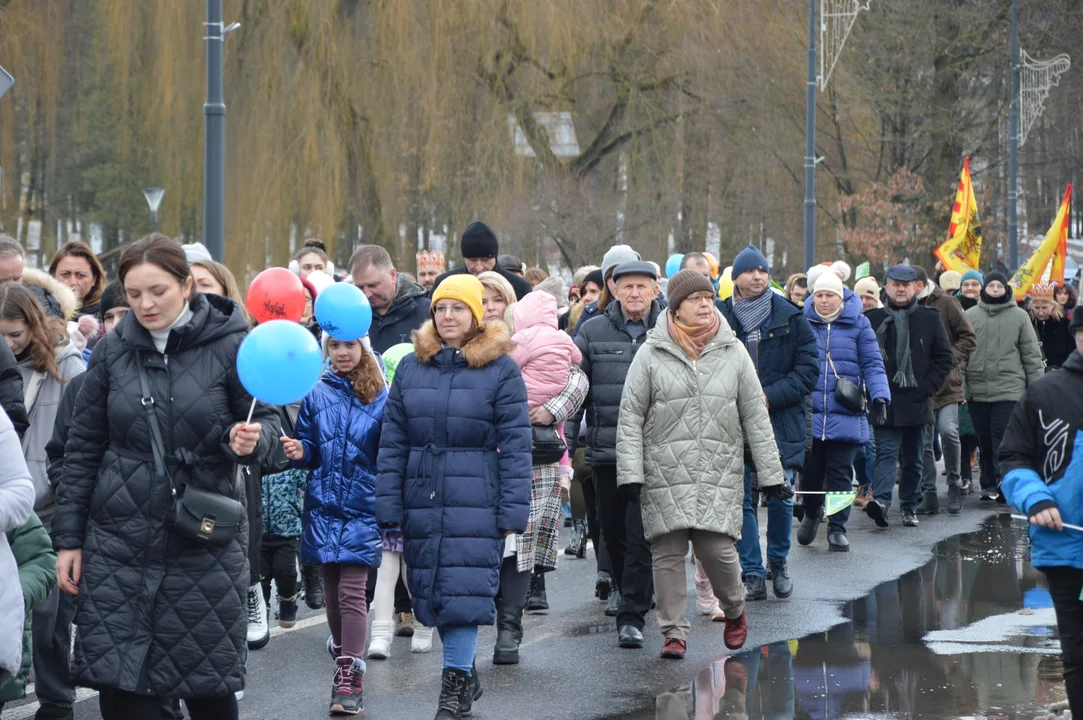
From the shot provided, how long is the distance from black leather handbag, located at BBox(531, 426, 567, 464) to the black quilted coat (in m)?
2.97

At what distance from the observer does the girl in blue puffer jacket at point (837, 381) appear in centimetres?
1088

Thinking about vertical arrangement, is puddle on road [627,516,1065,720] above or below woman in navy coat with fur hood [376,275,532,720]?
below

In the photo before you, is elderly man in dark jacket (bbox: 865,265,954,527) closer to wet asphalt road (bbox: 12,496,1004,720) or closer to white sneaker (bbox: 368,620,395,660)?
wet asphalt road (bbox: 12,496,1004,720)

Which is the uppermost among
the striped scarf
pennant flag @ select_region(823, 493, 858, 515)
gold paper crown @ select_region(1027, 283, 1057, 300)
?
gold paper crown @ select_region(1027, 283, 1057, 300)

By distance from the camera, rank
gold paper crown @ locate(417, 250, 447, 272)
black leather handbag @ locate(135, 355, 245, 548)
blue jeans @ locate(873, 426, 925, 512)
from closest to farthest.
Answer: black leather handbag @ locate(135, 355, 245, 548) < gold paper crown @ locate(417, 250, 447, 272) < blue jeans @ locate(873, 426, 925, 512)

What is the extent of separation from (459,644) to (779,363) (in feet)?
12.3

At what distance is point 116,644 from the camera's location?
196 inches

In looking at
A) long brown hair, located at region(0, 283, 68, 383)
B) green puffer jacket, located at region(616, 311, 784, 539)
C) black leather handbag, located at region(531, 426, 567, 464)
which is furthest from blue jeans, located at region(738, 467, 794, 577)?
long brown hair, located at region(0, 283, 68, 383)

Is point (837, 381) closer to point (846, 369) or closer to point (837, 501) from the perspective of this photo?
point (846, 369)

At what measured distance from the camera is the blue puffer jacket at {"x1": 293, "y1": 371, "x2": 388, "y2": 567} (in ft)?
22.6

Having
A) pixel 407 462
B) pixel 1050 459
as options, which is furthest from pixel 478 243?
pixel 1050 459

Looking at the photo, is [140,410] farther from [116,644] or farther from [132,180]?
[132,180]

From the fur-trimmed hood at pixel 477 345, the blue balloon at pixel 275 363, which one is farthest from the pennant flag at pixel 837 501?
the blue balloon at pixel 275 363

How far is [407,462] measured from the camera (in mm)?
6582
